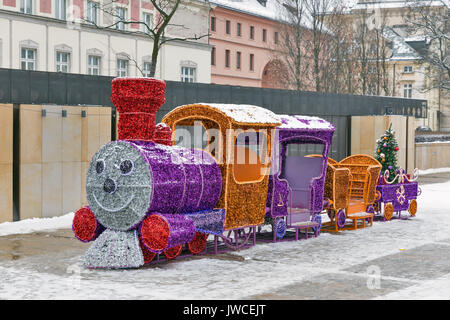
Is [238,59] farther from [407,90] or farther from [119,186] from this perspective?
[119,186]

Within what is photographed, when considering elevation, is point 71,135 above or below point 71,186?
above

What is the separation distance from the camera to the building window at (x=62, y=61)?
38.7 metres

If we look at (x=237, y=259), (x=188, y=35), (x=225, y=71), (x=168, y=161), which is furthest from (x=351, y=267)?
Answer: (x=225, y=71)

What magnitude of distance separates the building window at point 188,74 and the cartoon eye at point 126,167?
1479 inches

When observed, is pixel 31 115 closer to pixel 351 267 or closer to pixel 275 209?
pixel 275 209

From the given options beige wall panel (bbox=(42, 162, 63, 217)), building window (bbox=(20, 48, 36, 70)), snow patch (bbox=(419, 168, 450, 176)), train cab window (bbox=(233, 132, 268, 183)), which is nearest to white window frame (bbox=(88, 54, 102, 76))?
building window (bbox=(20, 48, 36, 70))

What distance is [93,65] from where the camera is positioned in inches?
1630

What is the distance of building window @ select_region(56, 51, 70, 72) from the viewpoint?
38.7 m

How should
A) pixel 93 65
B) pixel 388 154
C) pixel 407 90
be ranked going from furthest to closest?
pixel 407 90 < pixel 93 65 < pixel 388 154

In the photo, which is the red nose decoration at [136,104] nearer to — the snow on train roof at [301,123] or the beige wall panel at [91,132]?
the snow on train roof at [301,123]

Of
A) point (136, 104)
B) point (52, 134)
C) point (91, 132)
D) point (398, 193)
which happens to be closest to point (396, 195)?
point (398, 193)

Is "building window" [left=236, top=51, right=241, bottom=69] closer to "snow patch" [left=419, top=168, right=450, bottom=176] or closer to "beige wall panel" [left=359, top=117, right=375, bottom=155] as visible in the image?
"snow patch" [left=419, top=168, right=450, bottom=176]

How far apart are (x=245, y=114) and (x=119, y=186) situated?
295cm

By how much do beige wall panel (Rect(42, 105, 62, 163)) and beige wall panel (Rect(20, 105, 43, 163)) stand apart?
0.37 feet
